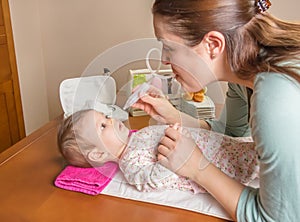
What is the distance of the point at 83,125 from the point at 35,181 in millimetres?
196

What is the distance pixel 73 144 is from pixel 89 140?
1.8 inches

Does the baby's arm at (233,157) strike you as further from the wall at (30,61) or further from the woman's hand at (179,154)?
the wall at (30,61)

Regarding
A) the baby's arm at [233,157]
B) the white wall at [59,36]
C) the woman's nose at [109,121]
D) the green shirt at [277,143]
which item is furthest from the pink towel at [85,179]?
the white wall at [59,36]

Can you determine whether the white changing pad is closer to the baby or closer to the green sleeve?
the baby

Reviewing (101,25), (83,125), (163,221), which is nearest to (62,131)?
(83,125)

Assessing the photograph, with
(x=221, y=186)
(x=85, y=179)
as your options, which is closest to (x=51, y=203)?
(x=85, y=179)

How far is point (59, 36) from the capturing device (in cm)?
178

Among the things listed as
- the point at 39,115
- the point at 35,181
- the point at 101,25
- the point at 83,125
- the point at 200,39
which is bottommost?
the point at 39,115

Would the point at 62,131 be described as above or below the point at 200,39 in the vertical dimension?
below

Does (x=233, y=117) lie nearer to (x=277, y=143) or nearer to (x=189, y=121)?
(x=189, y=121)

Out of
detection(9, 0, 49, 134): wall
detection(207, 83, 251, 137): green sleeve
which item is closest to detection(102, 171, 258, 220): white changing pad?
detection(207, 83, 251, 137): green sleeve

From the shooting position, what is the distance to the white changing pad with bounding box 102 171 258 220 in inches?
29.4

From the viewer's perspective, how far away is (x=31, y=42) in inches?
69.4

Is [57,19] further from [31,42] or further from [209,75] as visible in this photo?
[209,75]
